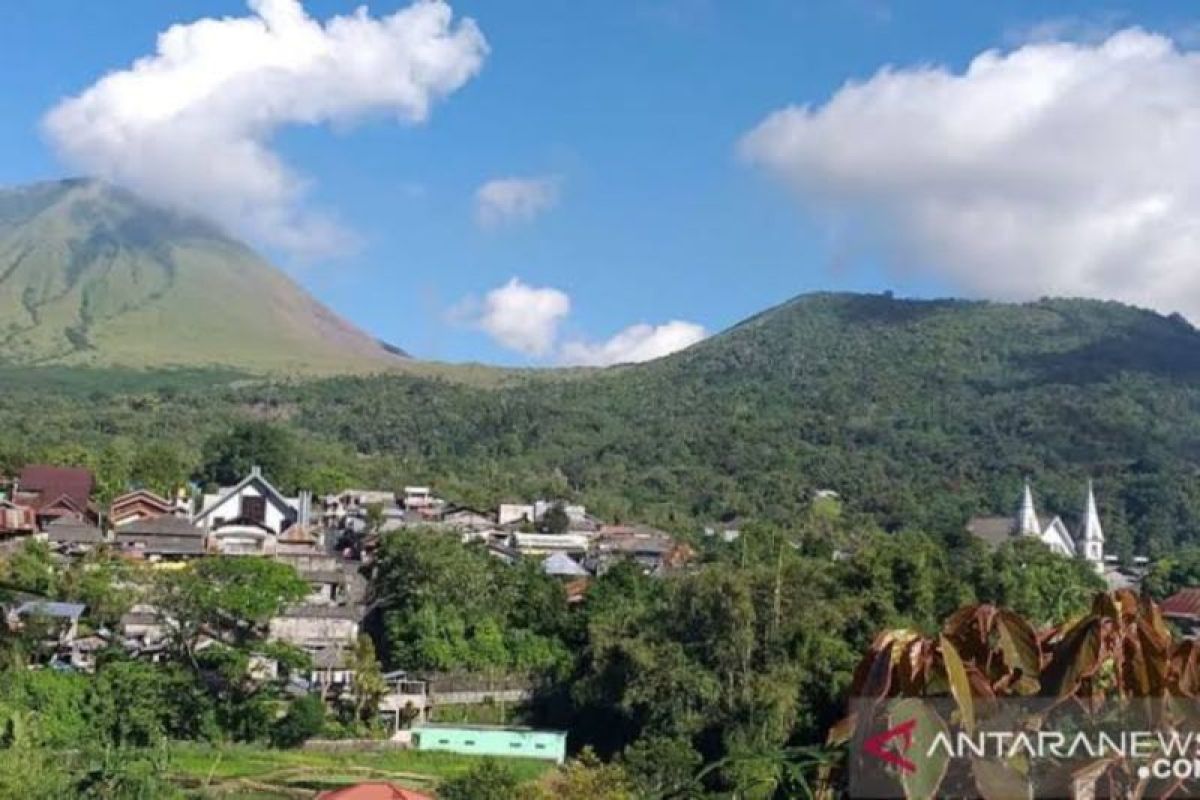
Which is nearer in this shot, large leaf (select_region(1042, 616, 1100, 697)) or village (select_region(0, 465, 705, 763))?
large leaf (select_region(1042, 616, 1100, 697))

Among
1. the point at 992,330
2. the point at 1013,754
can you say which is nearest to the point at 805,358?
the point at 992,330

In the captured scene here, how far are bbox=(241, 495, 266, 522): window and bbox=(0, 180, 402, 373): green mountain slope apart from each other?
6647cm

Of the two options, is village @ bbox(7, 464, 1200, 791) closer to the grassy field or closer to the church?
the church

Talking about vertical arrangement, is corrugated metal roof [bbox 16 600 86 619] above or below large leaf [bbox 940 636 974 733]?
above

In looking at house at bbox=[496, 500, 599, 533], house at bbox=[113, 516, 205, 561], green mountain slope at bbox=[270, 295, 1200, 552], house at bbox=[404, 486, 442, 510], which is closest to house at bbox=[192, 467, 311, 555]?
house at bbox=[113, 516, 205, 561]

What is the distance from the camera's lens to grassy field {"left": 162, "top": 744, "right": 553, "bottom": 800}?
17.1m

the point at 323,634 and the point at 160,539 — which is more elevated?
the point at 160,539

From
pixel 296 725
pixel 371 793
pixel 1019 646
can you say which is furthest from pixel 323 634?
pixel 1019 646

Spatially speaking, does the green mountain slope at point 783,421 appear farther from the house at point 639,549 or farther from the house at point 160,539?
the house at point 160,539

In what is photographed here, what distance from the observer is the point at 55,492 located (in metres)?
33.6

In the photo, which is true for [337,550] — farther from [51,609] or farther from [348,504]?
[51,609]

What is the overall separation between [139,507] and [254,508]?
296 centimetres

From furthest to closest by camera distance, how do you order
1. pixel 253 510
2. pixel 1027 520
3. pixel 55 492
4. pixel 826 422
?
pixel 826 422 < pixel 1027 520 < pixel 253 510 < pixel 55 492

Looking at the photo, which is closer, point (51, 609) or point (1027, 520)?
point (51, 609)
